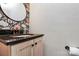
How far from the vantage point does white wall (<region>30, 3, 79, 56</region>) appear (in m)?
0.94

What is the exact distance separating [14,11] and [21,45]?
264mm

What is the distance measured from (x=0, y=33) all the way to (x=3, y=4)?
218 mm

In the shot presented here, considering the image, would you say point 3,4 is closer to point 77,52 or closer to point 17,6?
point 17,6

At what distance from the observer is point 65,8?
3.11 feet

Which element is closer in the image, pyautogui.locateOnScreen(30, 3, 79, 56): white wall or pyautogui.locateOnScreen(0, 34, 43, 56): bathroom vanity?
pyautogui.locateOnScreen(0, 34, 43, 56): bathroom vanity

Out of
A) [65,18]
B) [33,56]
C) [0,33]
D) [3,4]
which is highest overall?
[3,4]

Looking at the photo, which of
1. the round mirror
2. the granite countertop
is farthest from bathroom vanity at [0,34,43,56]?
the round mirror

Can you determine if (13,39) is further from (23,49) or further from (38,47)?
(38,47)

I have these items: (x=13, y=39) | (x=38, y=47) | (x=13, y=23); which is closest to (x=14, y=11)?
(x=13, y=23)

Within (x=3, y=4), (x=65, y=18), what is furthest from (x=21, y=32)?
(x=65, y=18)

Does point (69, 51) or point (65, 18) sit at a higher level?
point (65, 18)

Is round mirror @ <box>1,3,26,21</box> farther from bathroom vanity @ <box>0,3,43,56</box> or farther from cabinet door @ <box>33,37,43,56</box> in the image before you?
cabinet door @ <box>33,37,43,56</box>

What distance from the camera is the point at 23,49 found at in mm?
860

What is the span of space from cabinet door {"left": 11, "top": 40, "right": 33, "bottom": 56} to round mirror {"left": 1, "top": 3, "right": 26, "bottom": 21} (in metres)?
0.20
